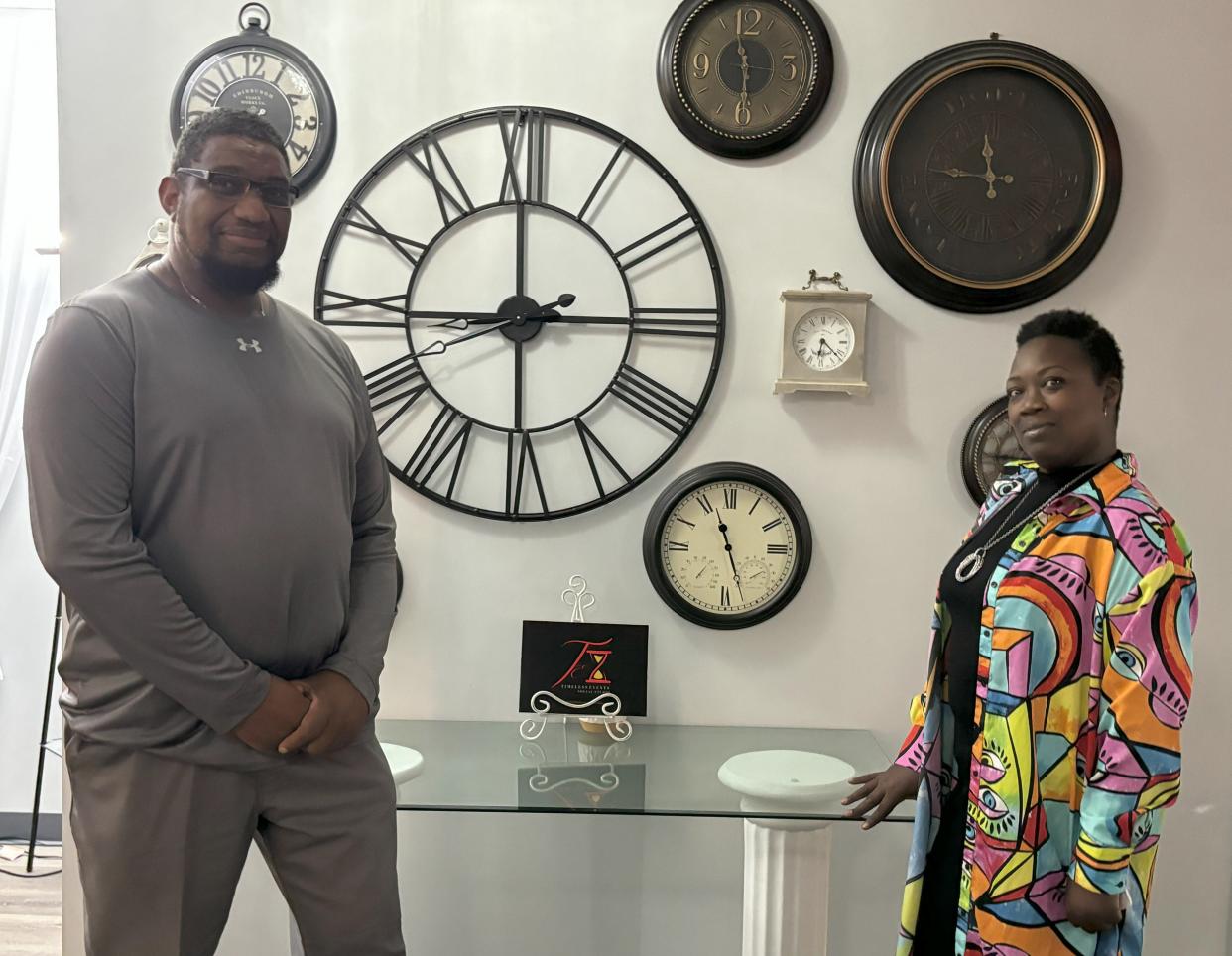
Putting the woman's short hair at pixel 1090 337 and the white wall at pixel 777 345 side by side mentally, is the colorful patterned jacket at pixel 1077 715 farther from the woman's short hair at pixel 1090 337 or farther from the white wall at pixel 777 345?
the white wall at pixel 777 345

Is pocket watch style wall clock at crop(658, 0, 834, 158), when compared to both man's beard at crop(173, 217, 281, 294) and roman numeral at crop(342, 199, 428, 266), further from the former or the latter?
man's beard at crop(173, 217, 281, 294)

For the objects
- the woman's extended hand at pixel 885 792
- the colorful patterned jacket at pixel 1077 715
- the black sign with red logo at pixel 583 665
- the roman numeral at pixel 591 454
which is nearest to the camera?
the colorful patterned jacket at pixel 1077 715

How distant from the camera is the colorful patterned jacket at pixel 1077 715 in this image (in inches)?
44.3

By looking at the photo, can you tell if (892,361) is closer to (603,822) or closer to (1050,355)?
(1050,355)

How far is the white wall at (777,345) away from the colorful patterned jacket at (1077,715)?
727 mm

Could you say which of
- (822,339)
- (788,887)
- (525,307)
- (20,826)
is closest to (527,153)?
(525,307)

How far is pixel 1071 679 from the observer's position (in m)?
1.18

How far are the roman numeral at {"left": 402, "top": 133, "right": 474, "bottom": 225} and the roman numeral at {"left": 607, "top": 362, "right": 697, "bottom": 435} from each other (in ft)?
1.50

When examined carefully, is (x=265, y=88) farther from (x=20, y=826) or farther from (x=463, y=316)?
(x=20, y=826)

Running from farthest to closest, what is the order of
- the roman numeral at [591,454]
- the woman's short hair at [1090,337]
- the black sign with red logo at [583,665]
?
the roman numeral at [591,454] → the black sign with red logo at [583,665] → the woman's short hair at [1090,337]

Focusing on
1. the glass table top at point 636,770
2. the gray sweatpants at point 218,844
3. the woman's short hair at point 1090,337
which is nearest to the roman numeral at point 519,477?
the glass table top at point 636,770

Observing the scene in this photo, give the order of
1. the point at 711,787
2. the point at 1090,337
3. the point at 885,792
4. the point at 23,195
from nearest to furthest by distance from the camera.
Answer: the point at 1090,337 < the point at 885,792 < the point at 711,787 < the point at 23,195

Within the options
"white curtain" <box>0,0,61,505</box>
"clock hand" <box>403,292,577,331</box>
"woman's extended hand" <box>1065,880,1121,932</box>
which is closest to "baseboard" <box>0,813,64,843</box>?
"white curtain" <box>0,0,61,505</box>

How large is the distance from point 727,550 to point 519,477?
447 millimetres
